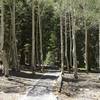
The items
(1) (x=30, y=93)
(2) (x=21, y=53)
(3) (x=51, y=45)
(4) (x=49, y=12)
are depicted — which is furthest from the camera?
(3) (x=51, y=45)

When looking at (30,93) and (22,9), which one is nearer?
(30,93)

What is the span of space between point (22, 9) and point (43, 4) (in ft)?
11.8

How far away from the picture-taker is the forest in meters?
30.1

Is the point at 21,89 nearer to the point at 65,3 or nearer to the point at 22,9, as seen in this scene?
the point at 65,3

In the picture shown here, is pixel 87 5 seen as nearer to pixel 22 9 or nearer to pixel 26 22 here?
pixel 22 9

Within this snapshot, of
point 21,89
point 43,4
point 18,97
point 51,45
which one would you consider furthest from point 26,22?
point 18,97

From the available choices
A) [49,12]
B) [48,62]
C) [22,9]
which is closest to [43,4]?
[22,9]

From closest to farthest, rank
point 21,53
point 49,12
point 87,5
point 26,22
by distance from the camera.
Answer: point 87,5, point 26,22, point 49,12, point 21,53

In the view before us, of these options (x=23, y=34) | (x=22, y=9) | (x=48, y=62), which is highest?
(x=22, y=9)

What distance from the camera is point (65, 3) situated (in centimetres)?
2973

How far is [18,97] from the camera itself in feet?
52.8

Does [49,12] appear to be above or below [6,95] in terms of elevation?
above

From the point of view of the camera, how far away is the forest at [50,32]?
98.6ft

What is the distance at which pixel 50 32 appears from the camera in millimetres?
60812
